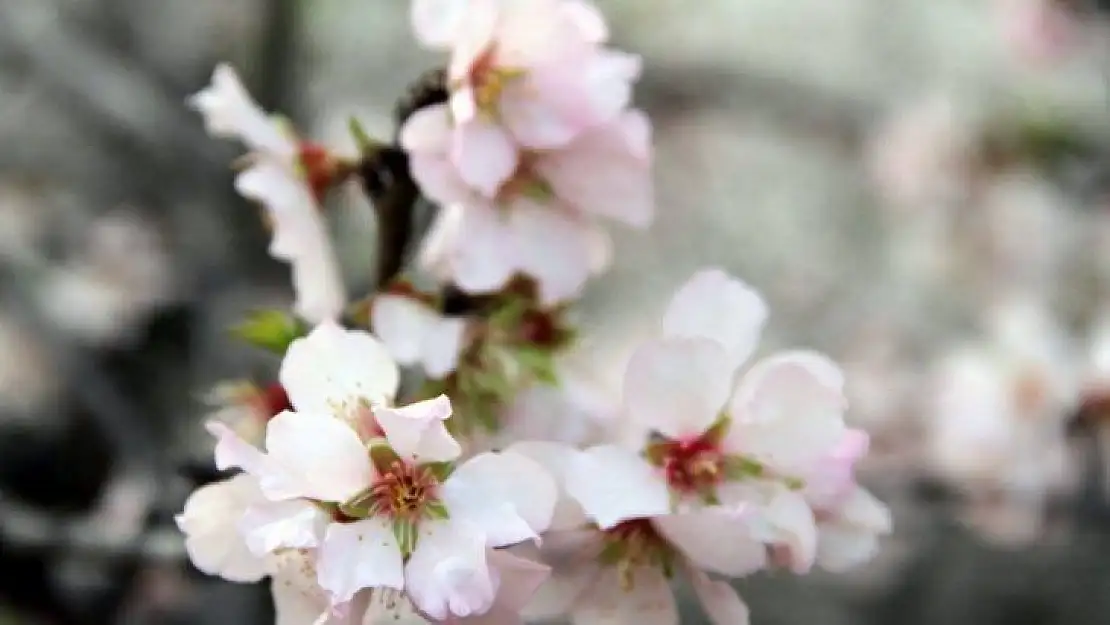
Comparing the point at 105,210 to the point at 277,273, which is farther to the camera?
the point at 105,210

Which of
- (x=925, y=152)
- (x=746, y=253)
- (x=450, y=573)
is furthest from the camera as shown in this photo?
(x=746, y=253)

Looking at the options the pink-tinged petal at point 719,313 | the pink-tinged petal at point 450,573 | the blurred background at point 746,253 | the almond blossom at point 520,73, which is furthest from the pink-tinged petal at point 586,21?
the blurred background at point 746,253

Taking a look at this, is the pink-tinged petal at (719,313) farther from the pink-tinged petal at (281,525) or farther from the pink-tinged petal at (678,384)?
the pink-tinged petal at (281,525)

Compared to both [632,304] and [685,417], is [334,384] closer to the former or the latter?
[685,417]


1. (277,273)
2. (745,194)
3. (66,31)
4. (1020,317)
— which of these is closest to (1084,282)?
(1020,317)

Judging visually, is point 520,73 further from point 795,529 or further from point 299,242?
point 795,529

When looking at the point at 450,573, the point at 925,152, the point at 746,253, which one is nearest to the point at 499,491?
the point at 450,573

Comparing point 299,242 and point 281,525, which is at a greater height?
point 299,242
